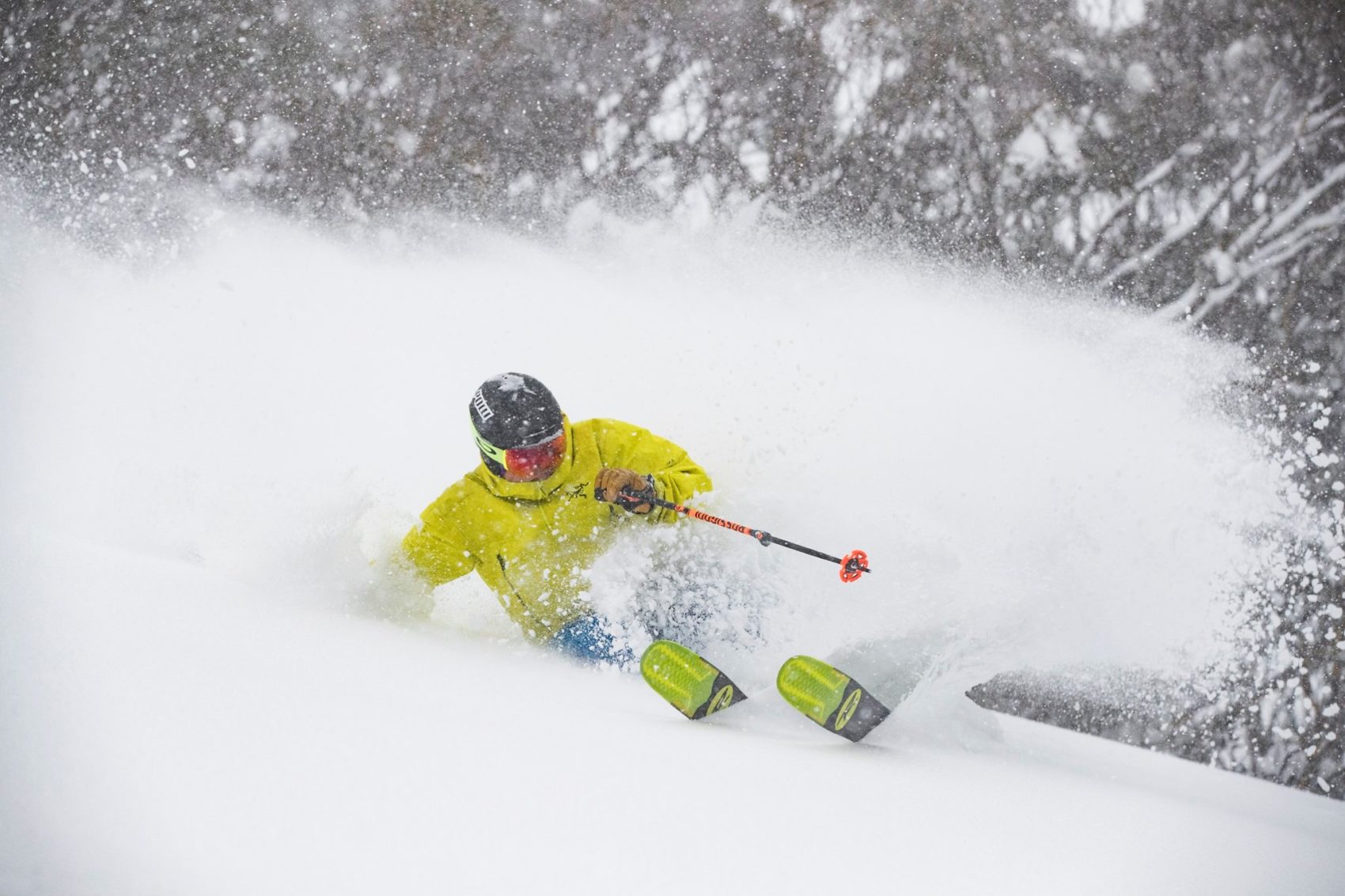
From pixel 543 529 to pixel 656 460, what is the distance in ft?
1.39

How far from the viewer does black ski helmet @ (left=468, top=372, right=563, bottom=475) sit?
7.76 feet

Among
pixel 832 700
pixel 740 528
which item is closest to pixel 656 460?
pixel 740 528

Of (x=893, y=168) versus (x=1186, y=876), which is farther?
(x=893, y=168)

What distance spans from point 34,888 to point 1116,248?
424 centimetres

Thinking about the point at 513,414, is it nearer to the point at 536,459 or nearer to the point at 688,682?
the point at 536,459

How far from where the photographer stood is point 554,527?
266cm

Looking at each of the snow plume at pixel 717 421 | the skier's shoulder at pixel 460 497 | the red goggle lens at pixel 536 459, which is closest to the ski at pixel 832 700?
the snow plume at pixel 717 421

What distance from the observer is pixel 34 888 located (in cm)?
103

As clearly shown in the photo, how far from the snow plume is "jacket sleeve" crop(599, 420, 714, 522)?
191 millimetres

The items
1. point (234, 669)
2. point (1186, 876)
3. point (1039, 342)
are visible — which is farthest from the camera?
point (1039, 342)

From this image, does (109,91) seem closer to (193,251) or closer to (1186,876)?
(193,251)

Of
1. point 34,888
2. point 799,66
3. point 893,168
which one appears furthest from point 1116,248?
point 34,888

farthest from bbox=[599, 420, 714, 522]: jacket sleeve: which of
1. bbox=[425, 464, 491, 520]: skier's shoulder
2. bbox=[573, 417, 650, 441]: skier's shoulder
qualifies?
bbox=[425, 464, 491, 520]: skier's shoulder

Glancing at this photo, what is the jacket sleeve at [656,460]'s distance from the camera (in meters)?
2.62
